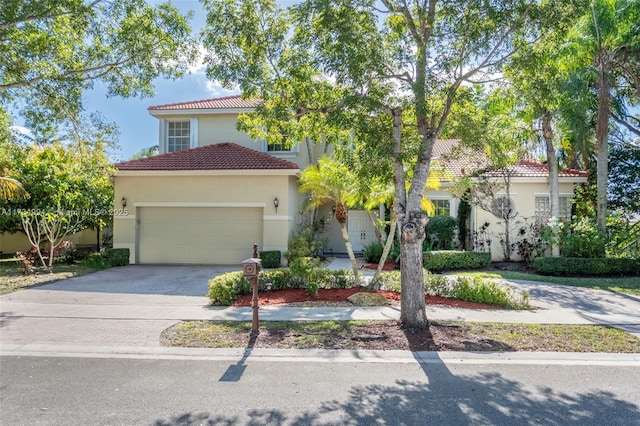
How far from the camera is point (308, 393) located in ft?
14.9

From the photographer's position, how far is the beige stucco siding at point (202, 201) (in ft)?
49.4

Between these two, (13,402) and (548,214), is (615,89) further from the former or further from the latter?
(13,402)

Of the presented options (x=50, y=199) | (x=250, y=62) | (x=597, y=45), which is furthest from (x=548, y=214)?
(x=50, y=199)

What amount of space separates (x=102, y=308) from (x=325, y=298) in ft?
16.4

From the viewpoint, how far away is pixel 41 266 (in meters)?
14.4

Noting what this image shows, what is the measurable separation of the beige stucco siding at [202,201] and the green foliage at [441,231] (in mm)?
5886

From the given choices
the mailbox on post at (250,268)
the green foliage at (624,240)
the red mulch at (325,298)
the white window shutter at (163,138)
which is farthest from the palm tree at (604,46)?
the white window shutter at (163,138)

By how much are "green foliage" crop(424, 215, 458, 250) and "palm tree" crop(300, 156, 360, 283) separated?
6.12m

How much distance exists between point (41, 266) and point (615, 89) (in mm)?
24998

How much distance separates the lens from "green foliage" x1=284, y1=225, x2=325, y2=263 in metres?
14.6

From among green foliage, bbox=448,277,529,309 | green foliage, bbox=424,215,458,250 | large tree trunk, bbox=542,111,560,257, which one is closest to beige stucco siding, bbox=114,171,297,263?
green foliage, bbox=424,215,458,250

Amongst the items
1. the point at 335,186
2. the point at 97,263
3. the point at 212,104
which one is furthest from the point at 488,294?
the point at 212,104

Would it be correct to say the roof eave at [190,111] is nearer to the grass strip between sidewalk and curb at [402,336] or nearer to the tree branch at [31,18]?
the tree branch at [31,18]

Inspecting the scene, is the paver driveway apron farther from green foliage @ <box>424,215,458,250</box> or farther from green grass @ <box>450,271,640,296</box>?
green grass @ <box>450,271,640,296</box>
